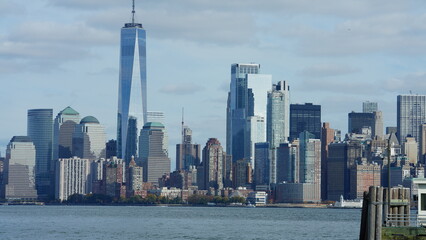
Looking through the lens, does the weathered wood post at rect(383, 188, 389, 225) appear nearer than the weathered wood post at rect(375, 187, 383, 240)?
No

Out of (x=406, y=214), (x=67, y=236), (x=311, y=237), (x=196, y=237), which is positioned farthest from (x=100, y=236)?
(x=406, y=214)

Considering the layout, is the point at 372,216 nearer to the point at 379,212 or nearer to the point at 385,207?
the point at 379,212

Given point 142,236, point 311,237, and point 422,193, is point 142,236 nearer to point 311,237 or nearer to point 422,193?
point 311,237

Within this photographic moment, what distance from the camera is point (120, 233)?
14350cm

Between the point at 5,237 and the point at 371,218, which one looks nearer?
the point at 371,218

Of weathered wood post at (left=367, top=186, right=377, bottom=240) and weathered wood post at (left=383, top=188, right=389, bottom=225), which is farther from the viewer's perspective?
weathered wood post at (left=383, top=188, right=389, bottom=225)

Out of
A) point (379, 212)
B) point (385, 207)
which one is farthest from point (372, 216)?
point (385, 207)

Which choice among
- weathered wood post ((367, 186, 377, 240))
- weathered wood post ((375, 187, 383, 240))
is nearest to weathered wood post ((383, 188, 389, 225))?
weathered wood post ((375, 187, 383, 240))

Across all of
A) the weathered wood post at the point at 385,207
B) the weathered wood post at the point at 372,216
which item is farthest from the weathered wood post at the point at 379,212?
the weathered wood post at the point at 385,207

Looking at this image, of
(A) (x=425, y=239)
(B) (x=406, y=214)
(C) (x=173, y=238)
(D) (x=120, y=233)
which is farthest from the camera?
(D) (x=120, y=233)

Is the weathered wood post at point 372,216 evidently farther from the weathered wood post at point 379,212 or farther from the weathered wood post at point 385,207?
the weathered wood post at point 385,207

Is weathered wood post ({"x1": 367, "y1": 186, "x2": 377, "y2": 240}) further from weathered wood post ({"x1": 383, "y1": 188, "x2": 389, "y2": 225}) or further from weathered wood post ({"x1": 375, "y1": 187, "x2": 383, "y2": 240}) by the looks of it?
weathered wood post ({"x1": 383, "y1": 188, "x2": 389, "y2": 225})

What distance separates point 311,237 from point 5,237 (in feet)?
124

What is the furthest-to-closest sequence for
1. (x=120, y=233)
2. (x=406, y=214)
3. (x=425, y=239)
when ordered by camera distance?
1. (x=120, y=233)
2. (x=406, y=214)
3. (x=425, y=239)
